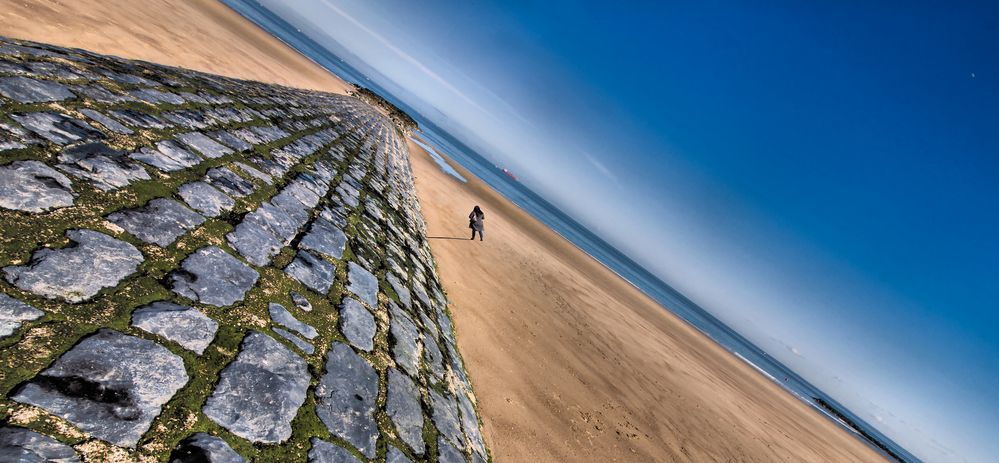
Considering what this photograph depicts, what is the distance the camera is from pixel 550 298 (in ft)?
44.3

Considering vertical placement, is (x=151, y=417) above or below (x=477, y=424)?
above

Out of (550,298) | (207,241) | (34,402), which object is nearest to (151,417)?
(34,402)

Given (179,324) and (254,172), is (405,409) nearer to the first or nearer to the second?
(179,324)

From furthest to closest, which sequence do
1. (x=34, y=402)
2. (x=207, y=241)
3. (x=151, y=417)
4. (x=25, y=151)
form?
(x=207, y=241) → (x=25, y=151) → (x=151, y=417) → (x=34, y=402)

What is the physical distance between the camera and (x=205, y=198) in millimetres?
3088

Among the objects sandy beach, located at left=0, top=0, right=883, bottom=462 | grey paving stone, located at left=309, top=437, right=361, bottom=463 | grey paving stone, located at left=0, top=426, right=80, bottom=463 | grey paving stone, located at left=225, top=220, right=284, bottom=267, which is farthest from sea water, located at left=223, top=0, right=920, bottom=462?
grey paving stone, located at left=0, top=426, right=80, bottom=463

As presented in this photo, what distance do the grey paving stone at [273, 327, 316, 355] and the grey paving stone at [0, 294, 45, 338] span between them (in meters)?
0.97

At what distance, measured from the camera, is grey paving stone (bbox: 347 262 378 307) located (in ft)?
11.4

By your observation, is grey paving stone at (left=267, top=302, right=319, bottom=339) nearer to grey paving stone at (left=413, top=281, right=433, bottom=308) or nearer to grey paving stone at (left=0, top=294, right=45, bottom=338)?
grey paving stone at (left=0, top=294, right=45, bottom=338)

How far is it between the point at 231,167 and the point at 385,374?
2.60m

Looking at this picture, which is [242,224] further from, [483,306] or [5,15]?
[5,15]

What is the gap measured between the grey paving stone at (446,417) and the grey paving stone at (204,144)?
3.00 meters

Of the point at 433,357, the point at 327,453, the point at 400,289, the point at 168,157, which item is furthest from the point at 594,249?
the point at 327,453

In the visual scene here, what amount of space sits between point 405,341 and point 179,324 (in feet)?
5.74
